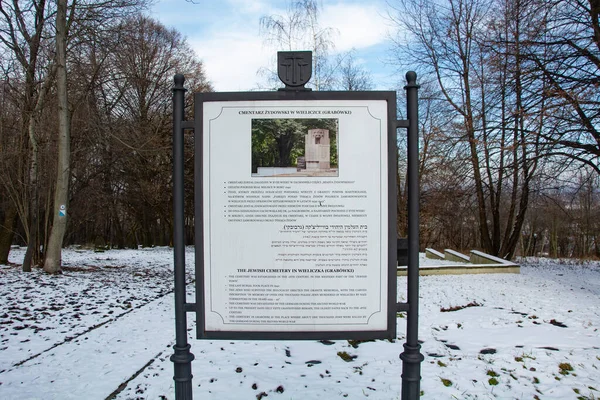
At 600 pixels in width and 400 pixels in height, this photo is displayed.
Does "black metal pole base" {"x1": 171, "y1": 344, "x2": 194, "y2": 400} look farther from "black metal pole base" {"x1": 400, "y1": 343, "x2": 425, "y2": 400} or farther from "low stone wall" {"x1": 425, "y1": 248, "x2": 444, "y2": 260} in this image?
"low stone wall" {"x1": 425, "y1": 248, "x2": 444, "y2": 260}

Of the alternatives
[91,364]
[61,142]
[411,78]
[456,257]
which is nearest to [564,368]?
[411,78]

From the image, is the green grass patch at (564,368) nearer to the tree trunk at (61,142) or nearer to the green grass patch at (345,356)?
the green grass patch at (345,356)

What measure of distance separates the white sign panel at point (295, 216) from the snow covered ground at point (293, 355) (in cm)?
142

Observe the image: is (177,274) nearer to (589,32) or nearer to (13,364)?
(13,364)

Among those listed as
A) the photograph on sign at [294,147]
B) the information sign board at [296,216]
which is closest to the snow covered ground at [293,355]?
the information sign board at [296,216]

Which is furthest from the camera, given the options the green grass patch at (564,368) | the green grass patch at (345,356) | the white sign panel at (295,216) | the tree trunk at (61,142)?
the tree trunk at (61,142)

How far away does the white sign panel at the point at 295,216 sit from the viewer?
8.36 ft

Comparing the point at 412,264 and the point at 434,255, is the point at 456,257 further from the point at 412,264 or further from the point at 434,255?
the point at 412,264

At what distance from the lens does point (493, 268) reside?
12.3 m

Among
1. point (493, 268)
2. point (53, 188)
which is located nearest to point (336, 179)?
point (493, 268)

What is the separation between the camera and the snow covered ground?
3720 millimetres

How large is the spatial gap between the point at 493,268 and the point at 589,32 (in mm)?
6491

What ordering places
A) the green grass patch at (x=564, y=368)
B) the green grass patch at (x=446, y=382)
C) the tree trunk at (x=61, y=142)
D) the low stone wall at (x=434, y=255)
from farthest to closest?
the low stone wall at (x=434, y=255) → the tree trunk at (x=61, y=142) → the green grass patch at (x=564, y=368) → the green grass patch at (x=446, y=382)

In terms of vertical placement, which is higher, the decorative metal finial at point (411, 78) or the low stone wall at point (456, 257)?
the decorative metal finial at point (411, 78)
